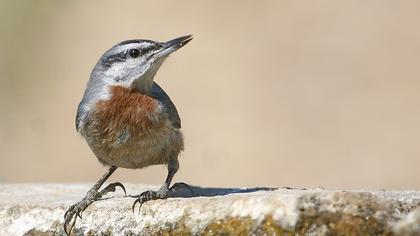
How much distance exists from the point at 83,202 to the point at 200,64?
13269 mm

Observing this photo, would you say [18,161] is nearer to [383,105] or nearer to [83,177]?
[83,177]

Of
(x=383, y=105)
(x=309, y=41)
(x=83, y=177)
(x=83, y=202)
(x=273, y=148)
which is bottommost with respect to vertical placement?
(x=83, y=202)

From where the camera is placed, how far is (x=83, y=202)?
27.5 ft

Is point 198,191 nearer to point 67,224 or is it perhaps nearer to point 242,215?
point 67,224

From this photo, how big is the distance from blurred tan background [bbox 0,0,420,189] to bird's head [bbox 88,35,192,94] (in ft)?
27.0

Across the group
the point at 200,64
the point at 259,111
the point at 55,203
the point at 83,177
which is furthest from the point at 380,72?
the point at 55,203

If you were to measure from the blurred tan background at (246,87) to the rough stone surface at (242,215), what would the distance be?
907cm

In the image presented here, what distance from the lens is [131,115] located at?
8.64 metres

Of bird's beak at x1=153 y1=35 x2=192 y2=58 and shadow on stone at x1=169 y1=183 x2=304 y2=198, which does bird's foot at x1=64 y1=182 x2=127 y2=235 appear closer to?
shadow on stone at x1=169 y1=183 x2=304 y2=198

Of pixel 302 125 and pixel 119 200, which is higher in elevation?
pixel 302 125

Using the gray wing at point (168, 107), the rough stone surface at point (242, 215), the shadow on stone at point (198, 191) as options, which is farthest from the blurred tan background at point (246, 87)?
the rough stone surface at point (242, 215)

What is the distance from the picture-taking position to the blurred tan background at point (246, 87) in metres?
Result: 17.8

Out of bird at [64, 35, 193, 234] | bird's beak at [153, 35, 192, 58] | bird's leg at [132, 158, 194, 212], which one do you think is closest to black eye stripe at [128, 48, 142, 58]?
bird at [64, 35, 193, 234]

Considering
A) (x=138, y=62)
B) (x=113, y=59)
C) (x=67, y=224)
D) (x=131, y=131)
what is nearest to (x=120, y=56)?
(x=113, y=59)
